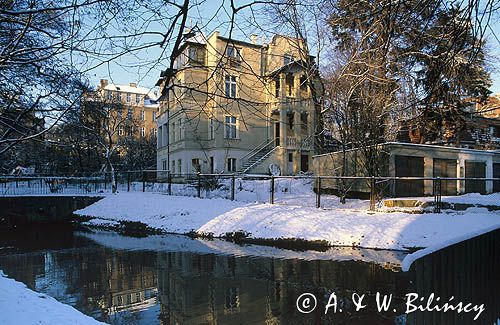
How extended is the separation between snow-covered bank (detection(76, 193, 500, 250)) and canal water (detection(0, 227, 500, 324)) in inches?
40.6

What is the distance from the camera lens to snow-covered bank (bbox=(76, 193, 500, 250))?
11.7 meters

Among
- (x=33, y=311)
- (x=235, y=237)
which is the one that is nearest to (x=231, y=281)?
(x=33, y=311)

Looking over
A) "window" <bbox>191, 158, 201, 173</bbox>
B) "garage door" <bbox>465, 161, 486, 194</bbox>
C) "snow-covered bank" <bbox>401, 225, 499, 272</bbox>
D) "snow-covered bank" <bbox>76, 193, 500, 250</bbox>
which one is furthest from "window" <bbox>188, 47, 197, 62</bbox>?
"window" <bbox>191, 158, 201, 173</bbox>

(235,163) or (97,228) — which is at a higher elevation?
(235,163)

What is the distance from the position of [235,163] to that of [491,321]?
91.6 feet

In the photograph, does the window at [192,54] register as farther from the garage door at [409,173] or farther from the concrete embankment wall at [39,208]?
the concrete embankment wall at [39,208]

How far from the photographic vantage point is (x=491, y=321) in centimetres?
447

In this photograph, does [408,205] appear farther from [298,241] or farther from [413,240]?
[298,241]

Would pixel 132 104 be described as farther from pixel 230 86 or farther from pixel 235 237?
pixel 230 86

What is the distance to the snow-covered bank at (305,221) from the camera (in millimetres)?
11703

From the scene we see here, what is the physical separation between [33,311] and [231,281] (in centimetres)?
379

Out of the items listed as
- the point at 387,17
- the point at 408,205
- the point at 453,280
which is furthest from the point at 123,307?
the point at 408,205

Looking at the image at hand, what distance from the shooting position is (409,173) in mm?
19891

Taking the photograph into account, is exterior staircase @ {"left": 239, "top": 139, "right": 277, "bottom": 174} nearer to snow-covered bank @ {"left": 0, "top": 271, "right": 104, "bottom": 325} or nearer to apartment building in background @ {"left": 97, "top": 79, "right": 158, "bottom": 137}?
apartment building in background @ {"left": 97, "top": 79, "right": 158, "bottom": 137}
